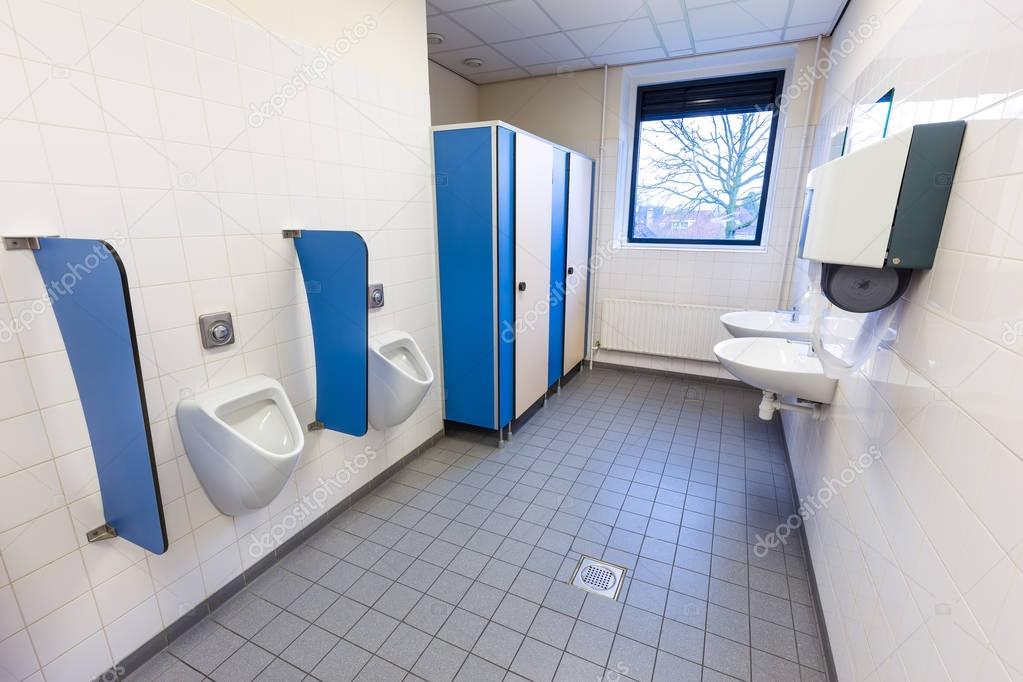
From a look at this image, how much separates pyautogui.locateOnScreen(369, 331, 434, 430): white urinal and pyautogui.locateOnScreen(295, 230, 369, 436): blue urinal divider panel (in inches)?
9.4

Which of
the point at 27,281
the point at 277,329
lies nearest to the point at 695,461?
the point at 277,329

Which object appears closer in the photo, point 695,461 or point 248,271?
point 248,271

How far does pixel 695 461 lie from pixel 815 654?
1.24 meters

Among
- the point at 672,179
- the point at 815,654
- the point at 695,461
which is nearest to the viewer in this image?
the point at 815,654

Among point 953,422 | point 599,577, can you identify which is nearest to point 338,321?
point 599,577

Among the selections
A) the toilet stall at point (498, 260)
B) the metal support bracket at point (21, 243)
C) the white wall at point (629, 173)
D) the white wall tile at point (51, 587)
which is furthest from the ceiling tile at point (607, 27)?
the white wall tile at point (51, 587)

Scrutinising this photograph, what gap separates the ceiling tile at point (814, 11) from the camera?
2.59m

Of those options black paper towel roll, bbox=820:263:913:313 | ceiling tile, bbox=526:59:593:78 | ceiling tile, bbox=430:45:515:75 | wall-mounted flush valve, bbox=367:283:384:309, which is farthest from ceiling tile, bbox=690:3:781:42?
wall-mounted flush valve, bbox=367:283:384:309

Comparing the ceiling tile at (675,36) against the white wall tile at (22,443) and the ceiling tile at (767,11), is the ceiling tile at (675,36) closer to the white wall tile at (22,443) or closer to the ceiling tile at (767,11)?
the ceiling tile at (767,11)

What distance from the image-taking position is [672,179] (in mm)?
3906

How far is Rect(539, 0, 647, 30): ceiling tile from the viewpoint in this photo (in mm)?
2596

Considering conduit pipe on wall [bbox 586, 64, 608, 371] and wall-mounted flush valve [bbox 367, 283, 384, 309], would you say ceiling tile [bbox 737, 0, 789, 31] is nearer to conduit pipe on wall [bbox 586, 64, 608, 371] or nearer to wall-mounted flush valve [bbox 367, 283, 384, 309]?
conduit pipe on wall [bbox 586, 64, 608, 371]

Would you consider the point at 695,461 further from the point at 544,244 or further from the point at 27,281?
the point at 27,281

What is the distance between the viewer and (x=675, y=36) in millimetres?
3059
